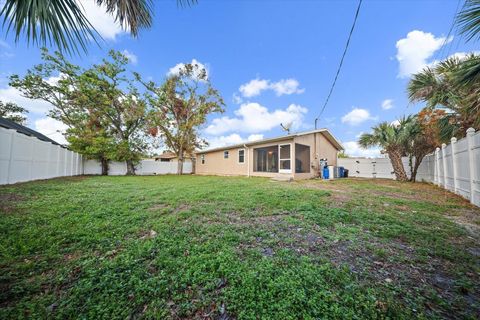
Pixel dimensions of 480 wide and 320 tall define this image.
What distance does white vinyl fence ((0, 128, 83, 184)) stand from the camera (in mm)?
6180

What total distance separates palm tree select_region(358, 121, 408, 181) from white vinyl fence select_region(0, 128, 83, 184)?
16.3 m

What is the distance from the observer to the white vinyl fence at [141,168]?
15.0m

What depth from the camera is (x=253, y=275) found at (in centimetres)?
164

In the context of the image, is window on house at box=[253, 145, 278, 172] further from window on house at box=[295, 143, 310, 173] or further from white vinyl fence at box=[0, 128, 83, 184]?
white vinyl fence at box=[0, 128, 83, 184]

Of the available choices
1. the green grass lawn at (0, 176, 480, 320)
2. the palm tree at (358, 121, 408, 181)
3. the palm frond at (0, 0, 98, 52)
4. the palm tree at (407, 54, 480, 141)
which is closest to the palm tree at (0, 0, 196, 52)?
the palm frond at (0, 0, 98, 52)

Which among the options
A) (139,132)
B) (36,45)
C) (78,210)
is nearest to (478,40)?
(36,45)

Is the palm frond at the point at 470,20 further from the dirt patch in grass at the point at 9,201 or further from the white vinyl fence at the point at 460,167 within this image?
the dirt patch in grass at the point at 9,201

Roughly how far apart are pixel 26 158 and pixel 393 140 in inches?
667

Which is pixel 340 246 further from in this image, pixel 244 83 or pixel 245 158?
pixel 244 83

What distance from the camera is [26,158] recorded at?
7.23 meters

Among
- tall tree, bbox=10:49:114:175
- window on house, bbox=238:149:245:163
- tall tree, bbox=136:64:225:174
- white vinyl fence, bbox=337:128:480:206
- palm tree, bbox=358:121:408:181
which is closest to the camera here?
white vinyl fence, bbox=337:128:480:206

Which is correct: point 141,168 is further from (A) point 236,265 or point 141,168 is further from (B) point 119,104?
(A) point 236,265

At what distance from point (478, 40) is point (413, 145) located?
338 inches

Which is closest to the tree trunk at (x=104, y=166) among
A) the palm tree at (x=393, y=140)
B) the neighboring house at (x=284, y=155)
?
the neighboring house at (x=284, y=155)
